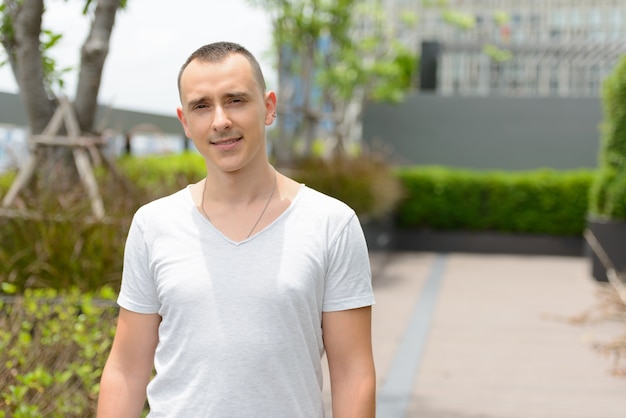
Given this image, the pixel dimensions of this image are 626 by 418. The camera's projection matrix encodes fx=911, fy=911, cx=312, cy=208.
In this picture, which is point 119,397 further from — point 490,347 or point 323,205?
point 490,347

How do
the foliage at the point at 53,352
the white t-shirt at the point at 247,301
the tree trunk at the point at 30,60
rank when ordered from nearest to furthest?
the white t-shirt at the point at 247,301, the foliage at the point at 53,352, the tree trunk at the point at 30,60

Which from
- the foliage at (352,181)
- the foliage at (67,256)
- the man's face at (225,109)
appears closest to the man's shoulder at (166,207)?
the man's face at (225,109)

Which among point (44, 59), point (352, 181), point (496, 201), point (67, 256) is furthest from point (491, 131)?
point (67, 256)

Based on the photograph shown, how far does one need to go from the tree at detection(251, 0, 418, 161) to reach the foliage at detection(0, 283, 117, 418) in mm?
7835

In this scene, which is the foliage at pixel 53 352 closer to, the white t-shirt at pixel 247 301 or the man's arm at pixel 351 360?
the white t-shirt at pixel 247 301

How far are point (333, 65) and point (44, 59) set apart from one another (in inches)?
402

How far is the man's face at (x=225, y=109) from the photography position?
1868 millimetres

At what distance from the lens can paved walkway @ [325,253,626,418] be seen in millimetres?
5535

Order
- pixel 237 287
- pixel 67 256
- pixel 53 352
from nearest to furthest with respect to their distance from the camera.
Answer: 1. pixel 237 287
2. pixel 53 352
3. pixel 67 256

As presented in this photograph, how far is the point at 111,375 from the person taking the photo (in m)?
1.98

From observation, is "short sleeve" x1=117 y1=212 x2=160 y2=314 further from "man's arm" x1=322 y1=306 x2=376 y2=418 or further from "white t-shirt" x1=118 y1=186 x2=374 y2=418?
→ "man's arm" x1=322 y1=306 x2=376 y2=418

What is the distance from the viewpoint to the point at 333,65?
1625cm

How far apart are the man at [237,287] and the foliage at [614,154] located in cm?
913

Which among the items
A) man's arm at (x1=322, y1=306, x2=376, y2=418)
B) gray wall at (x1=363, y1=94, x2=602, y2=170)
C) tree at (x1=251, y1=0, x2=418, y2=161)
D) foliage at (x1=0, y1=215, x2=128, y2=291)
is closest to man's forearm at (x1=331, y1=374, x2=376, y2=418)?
man's arm at (x1=322, y1=306, x2=376, y2=418)
